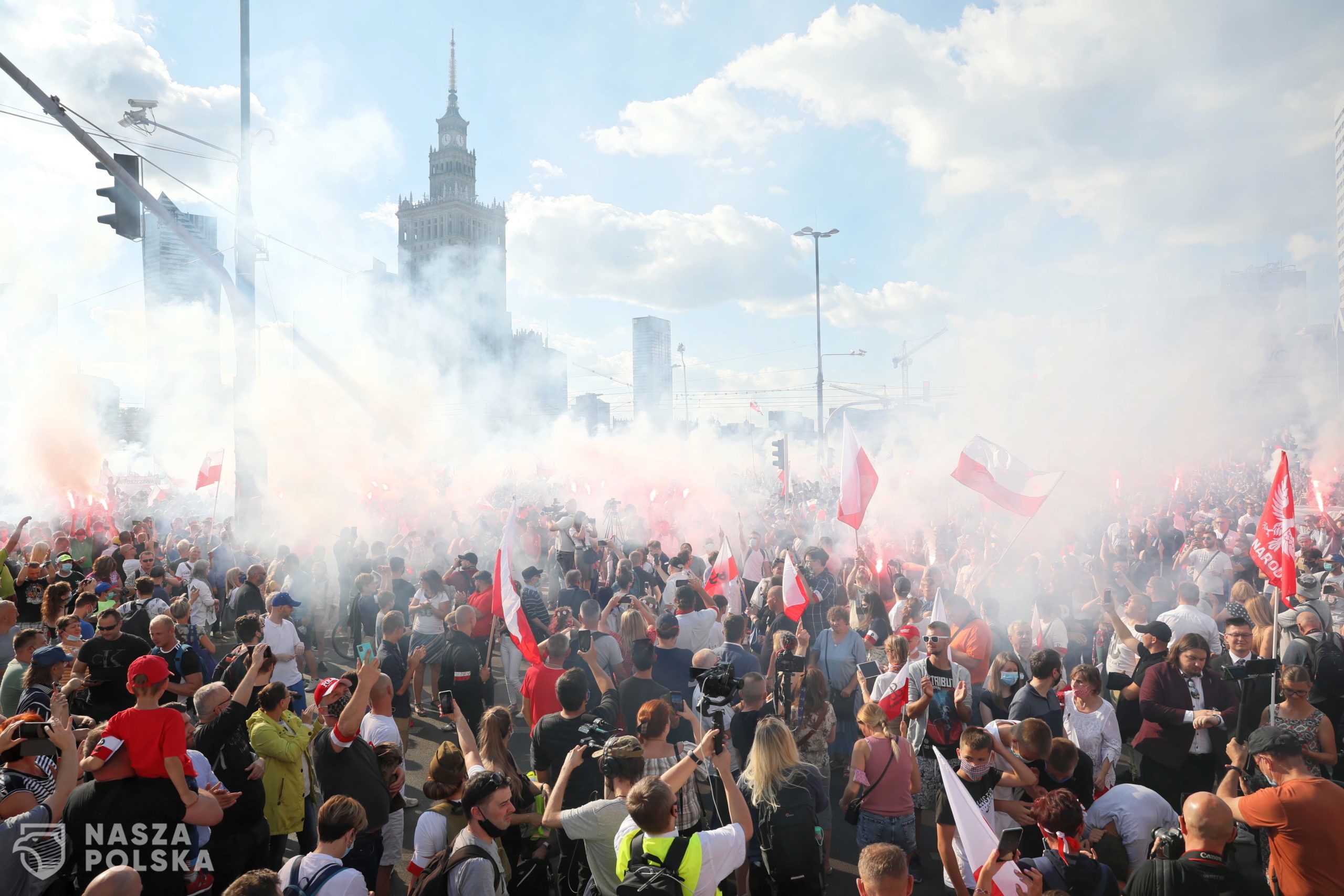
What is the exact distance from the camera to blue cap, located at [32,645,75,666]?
5188mm

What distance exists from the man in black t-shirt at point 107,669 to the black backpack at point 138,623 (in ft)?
6.38

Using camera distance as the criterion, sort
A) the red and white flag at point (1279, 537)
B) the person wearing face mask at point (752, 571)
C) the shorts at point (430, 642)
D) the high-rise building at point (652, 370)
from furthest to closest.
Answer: the high-rise building at point (652, 370) → the person wearing face mask at point (752, 571) → the shorts at point (430, 642) → the red and white flag at point (1279, 537)

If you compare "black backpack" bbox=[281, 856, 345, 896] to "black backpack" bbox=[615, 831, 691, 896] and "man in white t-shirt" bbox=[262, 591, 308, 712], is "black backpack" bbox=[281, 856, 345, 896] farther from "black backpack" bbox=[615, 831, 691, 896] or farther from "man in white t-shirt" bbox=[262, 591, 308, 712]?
"man in white t-shirt" bbox=[262, 591, 308, 712]

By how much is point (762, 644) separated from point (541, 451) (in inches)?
1008

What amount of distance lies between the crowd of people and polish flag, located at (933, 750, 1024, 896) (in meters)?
0.01

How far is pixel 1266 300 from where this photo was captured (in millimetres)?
39125

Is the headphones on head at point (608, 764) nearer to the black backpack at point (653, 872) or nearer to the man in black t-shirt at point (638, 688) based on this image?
the black backpack at point (653, 872)

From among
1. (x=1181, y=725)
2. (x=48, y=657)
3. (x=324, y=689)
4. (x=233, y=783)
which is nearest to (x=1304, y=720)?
(x=1181, y=725)

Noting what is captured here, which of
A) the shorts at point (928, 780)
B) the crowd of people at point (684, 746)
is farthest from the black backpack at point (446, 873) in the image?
the shorts at point (928, 780)

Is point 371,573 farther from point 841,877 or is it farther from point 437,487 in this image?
point 437,487

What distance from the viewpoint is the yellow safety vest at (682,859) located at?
3.21 metres

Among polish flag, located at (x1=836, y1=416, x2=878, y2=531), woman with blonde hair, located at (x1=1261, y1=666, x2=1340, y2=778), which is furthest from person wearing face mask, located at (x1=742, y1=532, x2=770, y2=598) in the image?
woman with blonde hair, located at (x1=1261, y1=666, x2=1340, y2=778)

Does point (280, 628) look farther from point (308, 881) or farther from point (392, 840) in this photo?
point (308, 881)

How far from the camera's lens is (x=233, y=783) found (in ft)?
14.9
